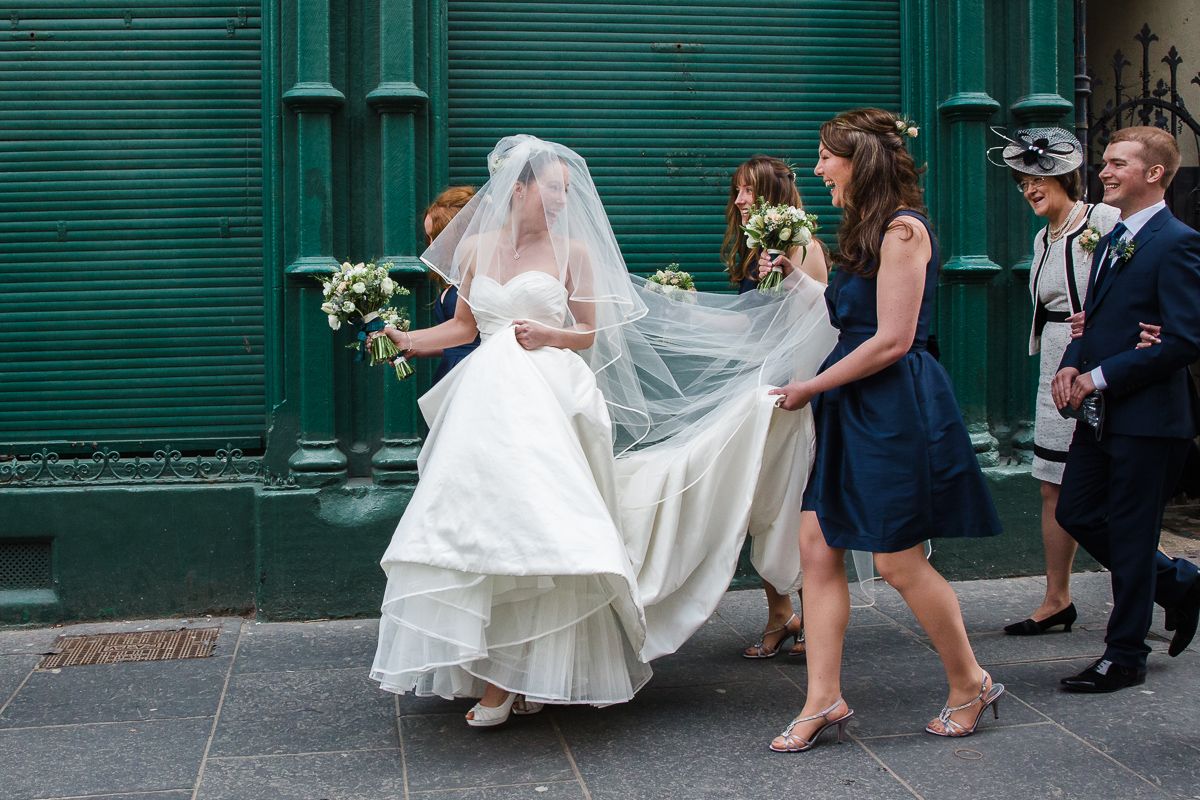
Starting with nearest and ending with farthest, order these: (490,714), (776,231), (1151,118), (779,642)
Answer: (490,714) → (776,231) → (779,642) → (1151,118)

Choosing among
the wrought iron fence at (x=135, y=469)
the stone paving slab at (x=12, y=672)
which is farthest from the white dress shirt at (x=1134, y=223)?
the stone paving slab at (x=12, y=672)

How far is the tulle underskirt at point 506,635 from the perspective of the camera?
427 centimetres

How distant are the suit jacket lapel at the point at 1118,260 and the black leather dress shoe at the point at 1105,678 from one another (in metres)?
1.43

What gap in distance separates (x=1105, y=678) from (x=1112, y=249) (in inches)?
66.8

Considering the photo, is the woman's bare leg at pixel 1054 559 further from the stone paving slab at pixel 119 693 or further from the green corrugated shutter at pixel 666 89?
the stone paving slab at pixel 119 693

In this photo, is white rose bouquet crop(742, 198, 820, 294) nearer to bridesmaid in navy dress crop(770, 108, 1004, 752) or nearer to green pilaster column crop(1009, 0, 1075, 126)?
bridesmaid in navy dress crop(770, 108, 1004, 752)

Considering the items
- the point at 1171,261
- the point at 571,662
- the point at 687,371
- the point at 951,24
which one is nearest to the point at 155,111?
the point at 687,371

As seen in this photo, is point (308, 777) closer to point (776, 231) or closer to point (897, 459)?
point (897, 459)

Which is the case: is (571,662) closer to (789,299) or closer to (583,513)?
(583,513)

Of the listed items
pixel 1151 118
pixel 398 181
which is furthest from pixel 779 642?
pixel 1151 118

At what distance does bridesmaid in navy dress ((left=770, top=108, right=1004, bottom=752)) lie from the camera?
425 centimetres

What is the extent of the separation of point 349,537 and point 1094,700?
3.47 meters

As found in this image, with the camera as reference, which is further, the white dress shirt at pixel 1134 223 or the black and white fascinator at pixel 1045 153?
the black and white fascinator at pixel 1045 153

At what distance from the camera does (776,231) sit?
482 centimetres
